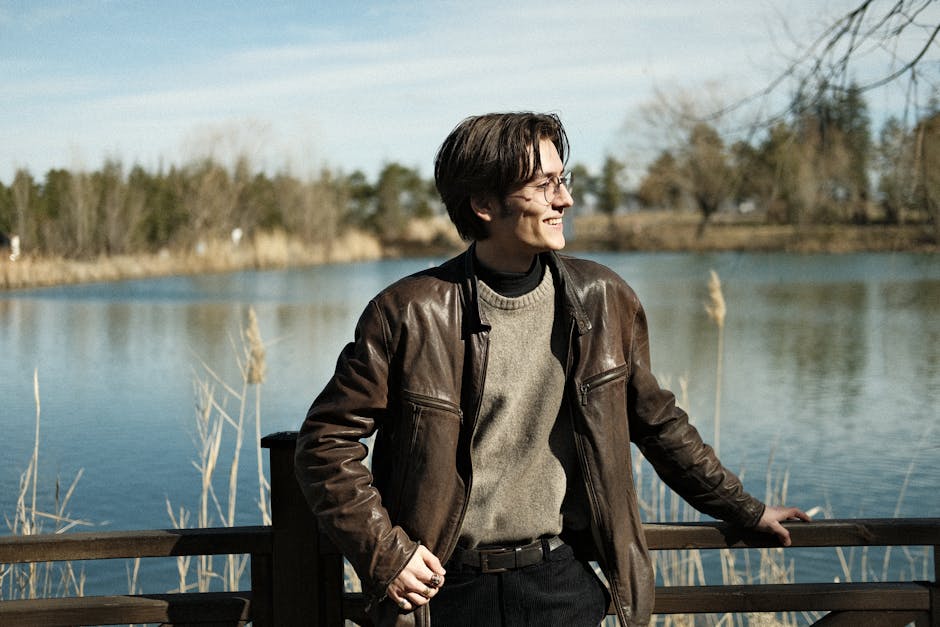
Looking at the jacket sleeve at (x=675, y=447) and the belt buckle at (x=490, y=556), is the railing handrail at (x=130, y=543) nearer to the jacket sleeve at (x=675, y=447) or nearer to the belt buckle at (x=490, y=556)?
the belt buckle at (x=490, y=556)

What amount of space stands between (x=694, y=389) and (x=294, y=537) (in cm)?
956

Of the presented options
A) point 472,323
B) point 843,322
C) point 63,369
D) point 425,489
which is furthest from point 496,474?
point 843,322

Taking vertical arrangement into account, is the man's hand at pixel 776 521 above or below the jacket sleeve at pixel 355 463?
below

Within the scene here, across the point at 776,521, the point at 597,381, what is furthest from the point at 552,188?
the point at 776,521

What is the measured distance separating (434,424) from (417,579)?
26 centimetres

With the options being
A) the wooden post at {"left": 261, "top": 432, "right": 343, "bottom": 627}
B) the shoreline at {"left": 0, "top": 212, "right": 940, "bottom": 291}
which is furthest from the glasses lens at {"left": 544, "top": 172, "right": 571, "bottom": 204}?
the shoreline at {"left": 0, "top": 212, "right": 940, "bottom": 291}

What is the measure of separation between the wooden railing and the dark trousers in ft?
1.13

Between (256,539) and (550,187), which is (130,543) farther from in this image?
(550,187)

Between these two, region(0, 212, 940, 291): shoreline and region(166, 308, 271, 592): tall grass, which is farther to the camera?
region(0, 212, 940, 291): shoreline

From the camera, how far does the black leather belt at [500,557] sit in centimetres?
190

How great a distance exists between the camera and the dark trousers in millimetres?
1911

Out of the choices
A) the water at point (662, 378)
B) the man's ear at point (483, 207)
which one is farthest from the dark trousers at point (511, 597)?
the water at point (662, 378)

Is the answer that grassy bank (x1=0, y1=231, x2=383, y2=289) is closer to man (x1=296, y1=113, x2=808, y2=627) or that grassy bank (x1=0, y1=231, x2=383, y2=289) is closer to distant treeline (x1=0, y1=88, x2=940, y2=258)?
distant treeline (x1=0, y1=88, x2=940, y2=258)

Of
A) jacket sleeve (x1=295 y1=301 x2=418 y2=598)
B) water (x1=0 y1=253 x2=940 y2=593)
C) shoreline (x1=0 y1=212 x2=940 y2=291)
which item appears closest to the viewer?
jacket sleeve (x1=295 y1=301 x2=418 y2=598)
